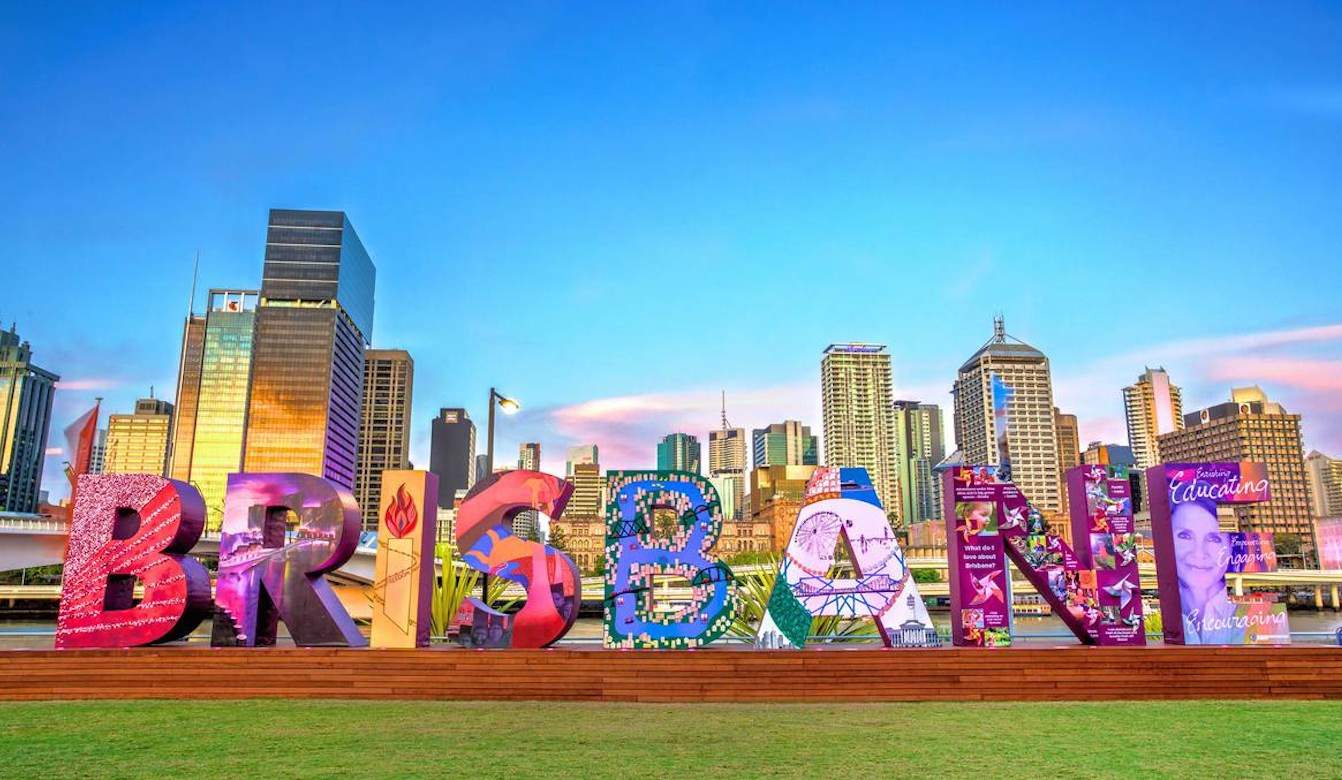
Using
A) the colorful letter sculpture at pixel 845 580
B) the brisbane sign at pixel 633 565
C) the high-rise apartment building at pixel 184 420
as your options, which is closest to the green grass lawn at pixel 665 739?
the brisbane sign at pixel 633 565

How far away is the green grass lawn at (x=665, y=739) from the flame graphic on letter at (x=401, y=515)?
3331 mm

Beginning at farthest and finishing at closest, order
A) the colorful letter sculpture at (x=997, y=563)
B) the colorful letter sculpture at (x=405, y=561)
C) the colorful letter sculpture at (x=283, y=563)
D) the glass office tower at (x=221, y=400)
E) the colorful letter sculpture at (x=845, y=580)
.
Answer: the glass office tower at (x=221, y=400) → the colorful letter sculpture at (x=997, y=563) → the colorful letter sculpture at (x=845, y=580) → the colorful letter sculpture at (x=283, y=563) → the colorful letter sculpture at (x=405, y=561)

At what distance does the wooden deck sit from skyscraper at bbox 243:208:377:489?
514 feet

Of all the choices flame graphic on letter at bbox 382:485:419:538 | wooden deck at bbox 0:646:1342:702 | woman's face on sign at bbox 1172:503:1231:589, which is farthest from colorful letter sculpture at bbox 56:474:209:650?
woman's face on sign at bbox 1172:503:1231:589

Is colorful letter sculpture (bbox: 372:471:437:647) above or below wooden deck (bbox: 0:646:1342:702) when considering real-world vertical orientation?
above

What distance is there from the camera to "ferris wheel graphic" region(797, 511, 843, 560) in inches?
672

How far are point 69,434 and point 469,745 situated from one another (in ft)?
71.8

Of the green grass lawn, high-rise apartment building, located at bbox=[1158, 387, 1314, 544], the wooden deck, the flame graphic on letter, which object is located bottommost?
the green grass lawn

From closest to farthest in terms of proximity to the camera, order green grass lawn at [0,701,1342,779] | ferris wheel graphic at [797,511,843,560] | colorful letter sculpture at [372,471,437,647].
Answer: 1. green grass lawn at [0,701,1342,779]
2. colorful letter sculpture at [372,471,437,647]
3. ferris wheel graphic at [797,511,843,560]

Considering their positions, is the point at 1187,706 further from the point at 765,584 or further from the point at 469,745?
the point at 765,584

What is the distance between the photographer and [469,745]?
35.5ft

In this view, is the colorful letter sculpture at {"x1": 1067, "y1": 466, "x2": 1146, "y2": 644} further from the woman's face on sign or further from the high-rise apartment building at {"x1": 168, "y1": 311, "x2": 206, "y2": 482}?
the high-rise apartment building at {"x1": 168, "y1": 311, "x2": 206, "y2": 482}

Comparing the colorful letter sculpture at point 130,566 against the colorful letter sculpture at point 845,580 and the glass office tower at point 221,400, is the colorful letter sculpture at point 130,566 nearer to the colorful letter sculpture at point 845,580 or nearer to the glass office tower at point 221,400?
the colorful letter sculpture at point 845,580

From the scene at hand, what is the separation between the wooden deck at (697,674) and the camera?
14.8 metres
